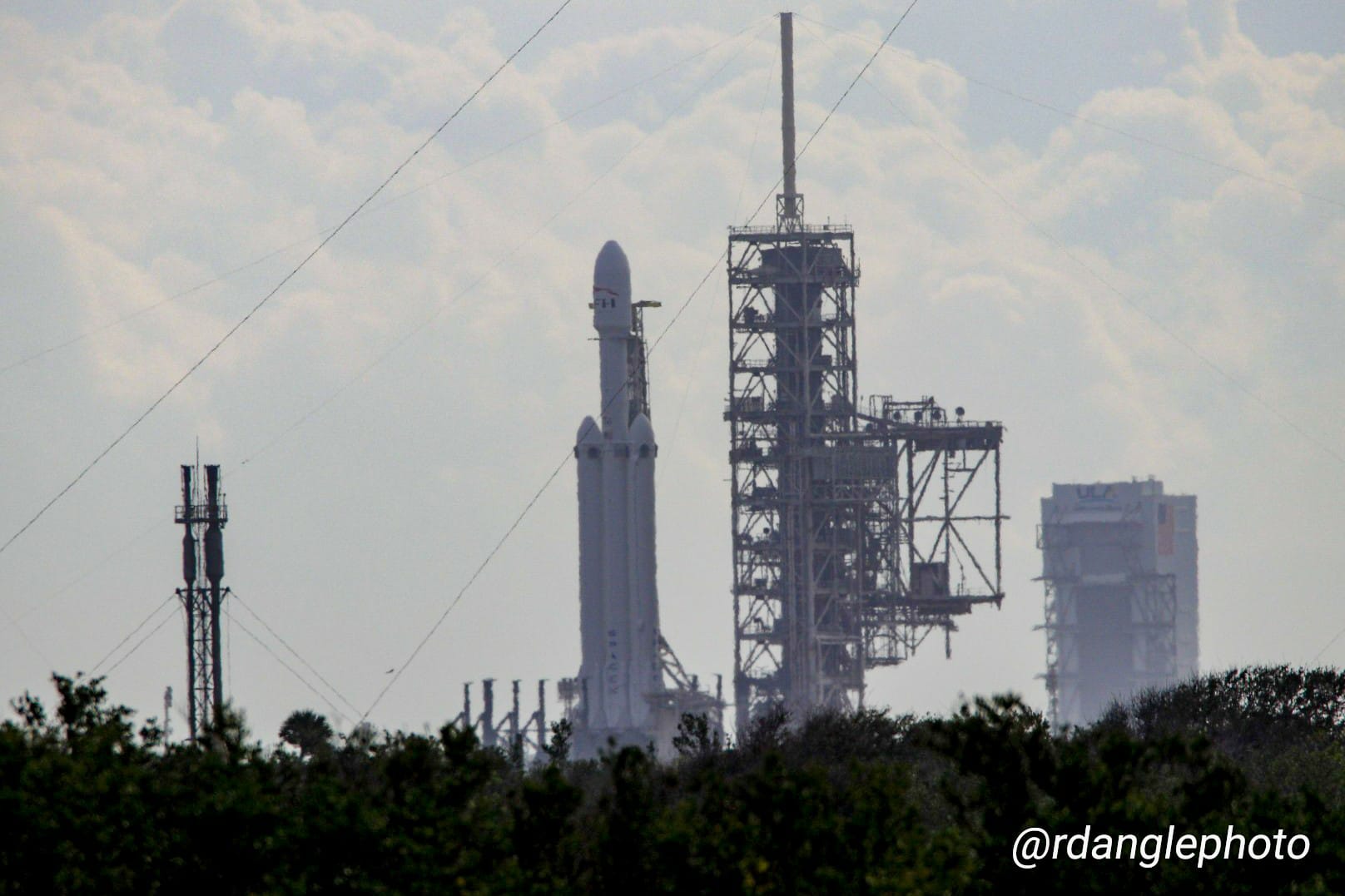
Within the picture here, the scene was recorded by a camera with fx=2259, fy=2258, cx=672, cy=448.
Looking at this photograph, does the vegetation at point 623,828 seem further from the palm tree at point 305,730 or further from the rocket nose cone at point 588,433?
the rocket nose cone at point 588,433

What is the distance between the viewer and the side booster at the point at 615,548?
94.4m

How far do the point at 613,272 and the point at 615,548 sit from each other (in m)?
11.8

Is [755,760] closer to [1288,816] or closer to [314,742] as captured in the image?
[314,742]

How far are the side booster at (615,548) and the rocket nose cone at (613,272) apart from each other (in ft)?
0.31

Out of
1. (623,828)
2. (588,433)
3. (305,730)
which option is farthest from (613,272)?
(623,828)

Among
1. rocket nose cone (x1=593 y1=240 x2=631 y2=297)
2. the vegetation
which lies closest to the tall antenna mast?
rocket nose cone (x1=593 y1=240 x2=631 y2=297)

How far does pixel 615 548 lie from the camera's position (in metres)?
94.6

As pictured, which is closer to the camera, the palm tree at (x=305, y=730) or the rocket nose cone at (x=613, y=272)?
the palm tree at (x=305, y=730)

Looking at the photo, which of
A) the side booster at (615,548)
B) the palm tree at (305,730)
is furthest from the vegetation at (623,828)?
the side booster at (615,548)

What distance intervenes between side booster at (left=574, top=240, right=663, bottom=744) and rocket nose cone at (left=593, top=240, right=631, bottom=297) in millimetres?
93

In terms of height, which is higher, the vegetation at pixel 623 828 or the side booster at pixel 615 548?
the side booster at pixel 615 548

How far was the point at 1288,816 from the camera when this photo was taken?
3022 cm

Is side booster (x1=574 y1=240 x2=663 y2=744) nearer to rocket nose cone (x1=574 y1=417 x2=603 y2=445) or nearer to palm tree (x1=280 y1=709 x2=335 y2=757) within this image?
rocket nose cone (x1=574 y1=417 x2=603 y2=445)

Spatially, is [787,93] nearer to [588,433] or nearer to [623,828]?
[588,433]
